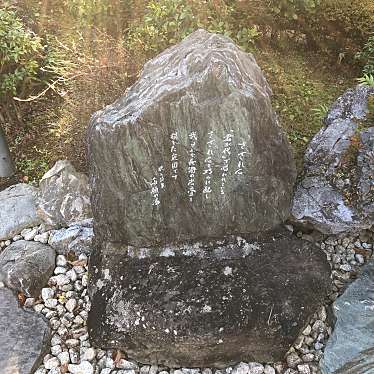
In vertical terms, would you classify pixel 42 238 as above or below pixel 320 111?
below

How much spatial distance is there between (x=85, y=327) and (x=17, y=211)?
157cm

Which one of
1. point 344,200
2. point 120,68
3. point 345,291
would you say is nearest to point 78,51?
point 120,68

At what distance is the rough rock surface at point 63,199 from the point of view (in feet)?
16.6

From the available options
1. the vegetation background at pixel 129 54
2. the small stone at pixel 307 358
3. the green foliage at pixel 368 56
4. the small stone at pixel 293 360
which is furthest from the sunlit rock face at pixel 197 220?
the green foliage at pixel 368 56

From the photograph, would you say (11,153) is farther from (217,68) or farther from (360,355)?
(360,355)

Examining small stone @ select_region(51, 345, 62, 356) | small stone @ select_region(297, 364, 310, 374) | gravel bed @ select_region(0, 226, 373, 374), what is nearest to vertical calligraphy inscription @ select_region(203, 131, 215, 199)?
gravel bed @ select_region(0, 226, 373, 374)

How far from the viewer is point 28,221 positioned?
520cm

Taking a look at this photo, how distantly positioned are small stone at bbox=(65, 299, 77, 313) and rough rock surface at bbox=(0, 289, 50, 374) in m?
0.22

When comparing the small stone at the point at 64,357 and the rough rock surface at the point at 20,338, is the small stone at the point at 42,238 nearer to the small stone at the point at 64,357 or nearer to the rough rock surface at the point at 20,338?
the rough rock surface at the point at 20,338

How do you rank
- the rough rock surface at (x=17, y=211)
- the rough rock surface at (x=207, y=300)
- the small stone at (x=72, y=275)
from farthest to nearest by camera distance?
1. the rough rock surface at (x=17, y=211)
2. the small stone at (x=72, y=275)
3. the rough rock surface at (x=207, y=300)

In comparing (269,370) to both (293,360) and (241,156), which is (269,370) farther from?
(241,156)

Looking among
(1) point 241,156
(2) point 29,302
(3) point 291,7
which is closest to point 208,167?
(1) point 241,156

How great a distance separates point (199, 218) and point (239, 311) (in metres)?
0.81

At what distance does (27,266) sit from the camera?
466cm
